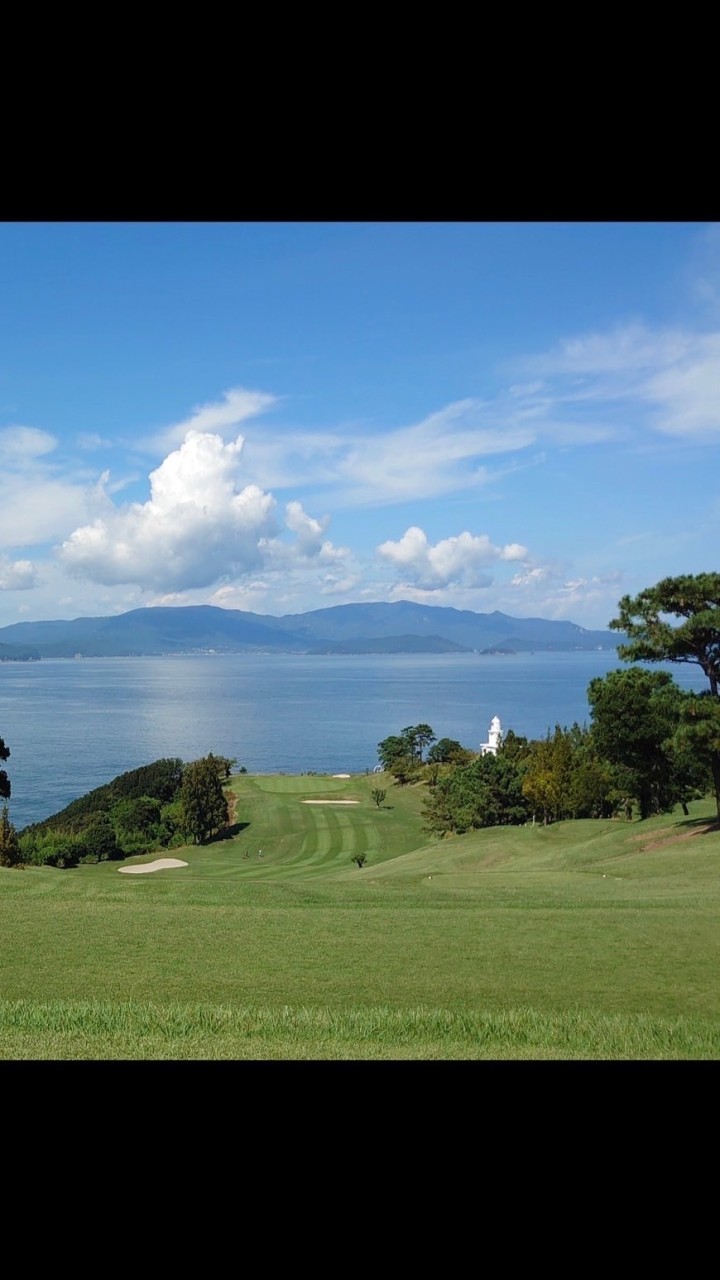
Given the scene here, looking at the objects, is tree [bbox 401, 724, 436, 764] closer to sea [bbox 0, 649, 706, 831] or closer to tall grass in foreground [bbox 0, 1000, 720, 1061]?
sea [bbox 0, 649, 706, 831]

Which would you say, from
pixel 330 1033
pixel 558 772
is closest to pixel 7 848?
pixel 558 772

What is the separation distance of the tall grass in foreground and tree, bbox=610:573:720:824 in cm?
839

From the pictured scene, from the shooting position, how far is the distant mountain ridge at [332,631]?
15062cm

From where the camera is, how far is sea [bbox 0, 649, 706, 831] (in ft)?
140

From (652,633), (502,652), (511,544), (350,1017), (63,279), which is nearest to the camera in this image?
(350,1017)

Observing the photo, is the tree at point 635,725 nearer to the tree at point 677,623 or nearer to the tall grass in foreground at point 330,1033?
the tree at point 677,623

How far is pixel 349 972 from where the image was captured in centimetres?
402

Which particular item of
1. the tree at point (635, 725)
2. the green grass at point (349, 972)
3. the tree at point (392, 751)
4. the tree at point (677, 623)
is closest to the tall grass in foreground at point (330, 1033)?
the green grass at point (349, 972)

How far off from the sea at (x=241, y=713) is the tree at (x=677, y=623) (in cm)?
1694

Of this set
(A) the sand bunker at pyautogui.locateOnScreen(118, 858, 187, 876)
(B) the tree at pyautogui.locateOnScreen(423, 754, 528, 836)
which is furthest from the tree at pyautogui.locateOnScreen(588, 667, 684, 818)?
(A) the sand bunker at pyautogui.locateOnScreen(118, 858, 187, 876)
